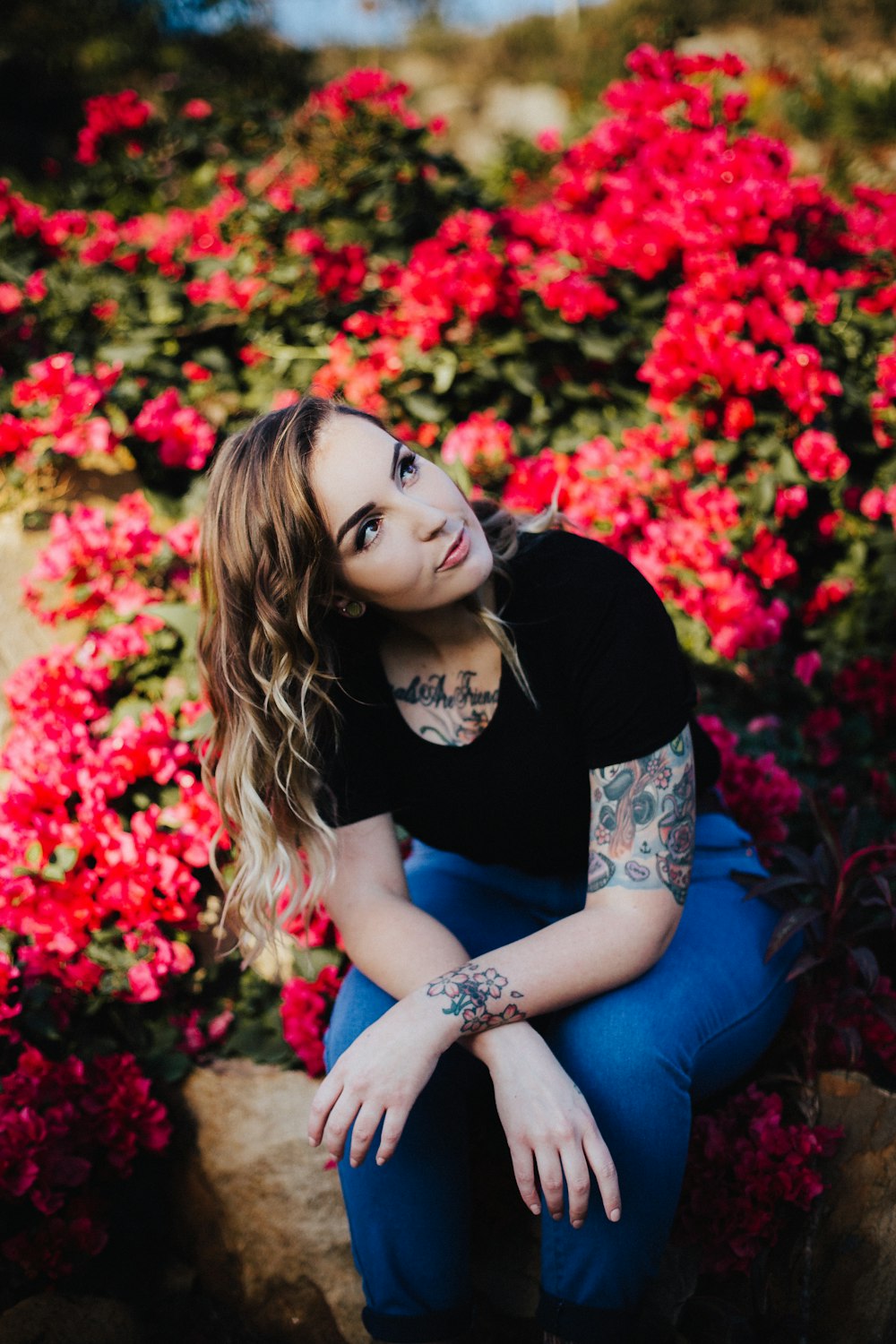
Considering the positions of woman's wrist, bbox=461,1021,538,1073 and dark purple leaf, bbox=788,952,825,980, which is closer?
woman's wrist, bbox=461,1021,538,1073

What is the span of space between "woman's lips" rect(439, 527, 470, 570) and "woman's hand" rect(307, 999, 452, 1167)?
66 centimetres

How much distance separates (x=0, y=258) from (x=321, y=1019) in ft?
9.32

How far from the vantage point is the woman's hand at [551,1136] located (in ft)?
4.08

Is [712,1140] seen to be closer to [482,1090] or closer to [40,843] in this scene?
[482,1090]

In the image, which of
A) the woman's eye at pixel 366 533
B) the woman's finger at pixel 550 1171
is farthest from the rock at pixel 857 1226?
the woman's eye at pixel 366 533

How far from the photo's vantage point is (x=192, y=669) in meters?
2.45

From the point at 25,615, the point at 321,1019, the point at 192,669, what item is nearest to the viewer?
the point at 321,1019

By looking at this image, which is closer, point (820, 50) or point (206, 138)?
point (206, 138)

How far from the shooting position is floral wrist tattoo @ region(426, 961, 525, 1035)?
1.34m

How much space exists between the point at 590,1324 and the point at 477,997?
0.48 meters

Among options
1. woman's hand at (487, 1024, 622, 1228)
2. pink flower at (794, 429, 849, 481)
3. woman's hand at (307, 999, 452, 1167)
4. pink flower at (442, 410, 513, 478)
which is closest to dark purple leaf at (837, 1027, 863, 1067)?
woman's hand at (487, 1024, 622, 1228)

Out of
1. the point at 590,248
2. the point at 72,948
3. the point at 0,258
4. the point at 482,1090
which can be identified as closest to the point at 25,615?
the point at 72,948

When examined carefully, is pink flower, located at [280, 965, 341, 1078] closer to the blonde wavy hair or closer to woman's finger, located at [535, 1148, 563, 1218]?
the blonde wavy hair

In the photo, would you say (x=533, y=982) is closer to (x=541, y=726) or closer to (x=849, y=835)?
(x=541, y=726)
